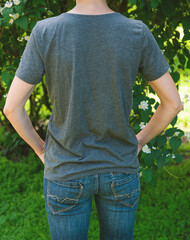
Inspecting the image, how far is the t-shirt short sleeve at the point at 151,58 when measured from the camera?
120 cm

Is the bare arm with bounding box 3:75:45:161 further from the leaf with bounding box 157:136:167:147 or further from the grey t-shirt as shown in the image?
the leaf with bounding box 157:136:167:147

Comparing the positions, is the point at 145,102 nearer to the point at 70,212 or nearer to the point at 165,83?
the point at 165,83

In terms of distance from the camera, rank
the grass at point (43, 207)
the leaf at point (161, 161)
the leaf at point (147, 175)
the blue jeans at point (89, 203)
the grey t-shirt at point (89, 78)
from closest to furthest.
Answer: the grey t-shirt at point (89, 78) < the blue jeans at point (89, 203) < the leaf at point (161, 161) < the leaf at point (147, 175) < the grass at point (43, 207)

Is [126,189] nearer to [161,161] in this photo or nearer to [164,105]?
[164,105]

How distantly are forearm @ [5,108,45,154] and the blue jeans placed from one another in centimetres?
25

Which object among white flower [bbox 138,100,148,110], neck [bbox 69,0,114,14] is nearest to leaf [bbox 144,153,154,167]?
white flower [bbox 138,100,148,110]

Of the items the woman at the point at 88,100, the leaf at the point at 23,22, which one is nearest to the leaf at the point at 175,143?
the woman at the point at 88,100

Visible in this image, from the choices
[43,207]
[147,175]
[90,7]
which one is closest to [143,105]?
[147,175]

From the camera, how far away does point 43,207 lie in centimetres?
319

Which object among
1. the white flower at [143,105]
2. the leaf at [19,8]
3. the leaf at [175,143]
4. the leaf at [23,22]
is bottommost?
the leaf at [175,143]

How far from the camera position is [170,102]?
56.4 inches

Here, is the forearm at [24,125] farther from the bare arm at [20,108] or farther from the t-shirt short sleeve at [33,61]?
the t-shirt short sleeve at [33,61]

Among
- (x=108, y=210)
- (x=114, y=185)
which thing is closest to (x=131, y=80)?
(x=114, y=185)

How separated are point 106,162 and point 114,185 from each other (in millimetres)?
106
